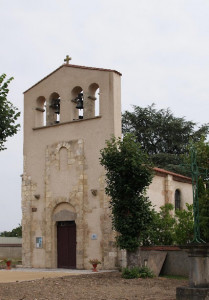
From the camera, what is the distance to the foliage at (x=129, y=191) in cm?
2000

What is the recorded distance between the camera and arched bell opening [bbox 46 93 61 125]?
2612 centimetres

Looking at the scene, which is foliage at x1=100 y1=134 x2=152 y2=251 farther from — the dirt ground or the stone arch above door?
the stone arch above door

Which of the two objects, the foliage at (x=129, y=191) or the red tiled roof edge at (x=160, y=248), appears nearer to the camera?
the foliage at (x=129, y=191)

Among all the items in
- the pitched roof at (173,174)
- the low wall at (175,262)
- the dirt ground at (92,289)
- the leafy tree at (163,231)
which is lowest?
the dirt ground at (92,289)

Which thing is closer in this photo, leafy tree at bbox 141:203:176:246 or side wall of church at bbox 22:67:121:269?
leafy tree at bbox 141:203:176:246

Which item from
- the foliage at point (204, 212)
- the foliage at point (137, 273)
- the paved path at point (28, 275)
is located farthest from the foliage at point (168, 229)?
the paved path at point (28, 275)

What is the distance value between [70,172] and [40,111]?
4118 mm

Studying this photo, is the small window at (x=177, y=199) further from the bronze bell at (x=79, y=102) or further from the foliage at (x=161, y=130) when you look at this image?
the foliage at (x=161, y=130)

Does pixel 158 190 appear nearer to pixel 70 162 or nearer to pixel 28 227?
pixel 70 162

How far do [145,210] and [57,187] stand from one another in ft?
20.8

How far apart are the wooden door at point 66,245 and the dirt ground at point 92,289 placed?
521 centimetres

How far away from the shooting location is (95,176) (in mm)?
23938

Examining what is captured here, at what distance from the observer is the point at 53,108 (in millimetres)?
26234

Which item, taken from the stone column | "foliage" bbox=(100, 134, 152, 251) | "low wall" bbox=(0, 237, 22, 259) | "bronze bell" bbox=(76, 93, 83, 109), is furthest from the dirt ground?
"low wall" bbox=(0, 237, 22, 259)
